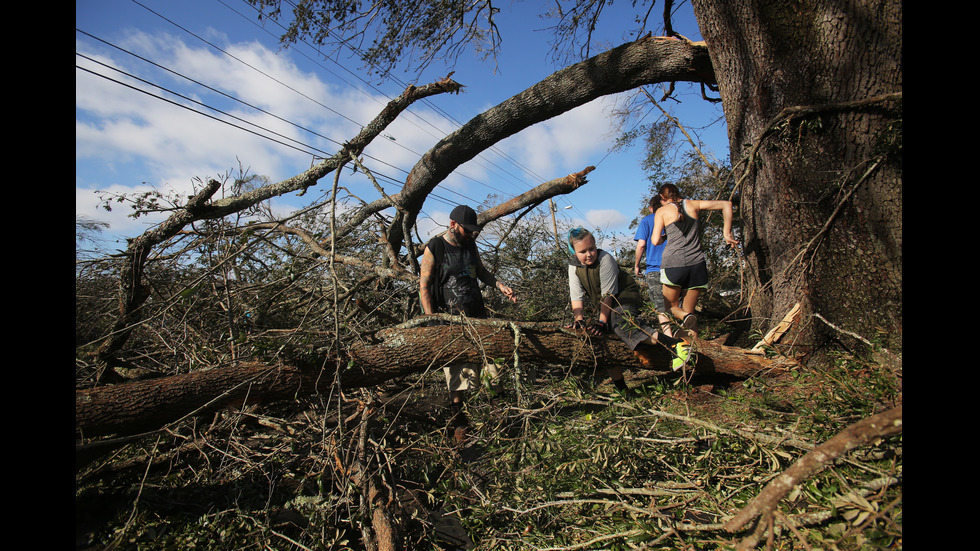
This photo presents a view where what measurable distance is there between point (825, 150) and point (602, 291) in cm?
192

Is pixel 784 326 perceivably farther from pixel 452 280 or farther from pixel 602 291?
pixel 452 280

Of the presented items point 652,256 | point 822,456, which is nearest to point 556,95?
point 652,256

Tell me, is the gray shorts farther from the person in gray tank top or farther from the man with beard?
the man with beard

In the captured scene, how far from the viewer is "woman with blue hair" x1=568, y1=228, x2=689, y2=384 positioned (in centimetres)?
359

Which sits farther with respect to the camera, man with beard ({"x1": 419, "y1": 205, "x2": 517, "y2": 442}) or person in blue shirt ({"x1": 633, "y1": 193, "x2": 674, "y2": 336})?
person in blue shirt ({"x1": 633, "y1": 193, "x2": 674, "y2": 336})

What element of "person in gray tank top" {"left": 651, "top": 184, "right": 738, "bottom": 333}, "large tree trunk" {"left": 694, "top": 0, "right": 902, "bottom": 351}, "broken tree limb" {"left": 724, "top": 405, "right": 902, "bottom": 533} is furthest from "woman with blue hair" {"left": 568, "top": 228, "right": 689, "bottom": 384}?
"broken tree limb" {"left": 724, "top": 405, "right": 902, "bottom": 533}

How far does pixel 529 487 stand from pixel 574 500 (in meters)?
0.40

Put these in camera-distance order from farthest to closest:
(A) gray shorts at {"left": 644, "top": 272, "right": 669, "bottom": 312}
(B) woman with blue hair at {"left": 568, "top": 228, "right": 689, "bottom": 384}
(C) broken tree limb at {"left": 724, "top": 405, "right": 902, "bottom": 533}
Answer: (A) gray shorts at {"left": 644, "top": 272, "right": 669, "bottom": 312} < (B) woman with blue hair at {"left": 568, "top": 228, "right": 689, "bottom": 384} < (C) broken tree limb at {"left": 724, "top": 405, "right": 902, "bottom": 533}

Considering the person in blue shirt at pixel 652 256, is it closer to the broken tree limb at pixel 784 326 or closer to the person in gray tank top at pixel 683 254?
the person in gray tank top at pixel 683 254

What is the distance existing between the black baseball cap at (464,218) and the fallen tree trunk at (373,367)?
3.25ft

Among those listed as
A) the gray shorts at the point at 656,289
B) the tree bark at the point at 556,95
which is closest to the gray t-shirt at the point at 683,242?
the gray shorts at the point at 656,289

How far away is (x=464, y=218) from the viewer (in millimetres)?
3959

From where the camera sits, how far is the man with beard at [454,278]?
3.82 metres

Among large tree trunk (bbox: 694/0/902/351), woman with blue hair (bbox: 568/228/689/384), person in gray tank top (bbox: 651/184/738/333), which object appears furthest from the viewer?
person in gray tank top (bbox: 651/184/738/333)
